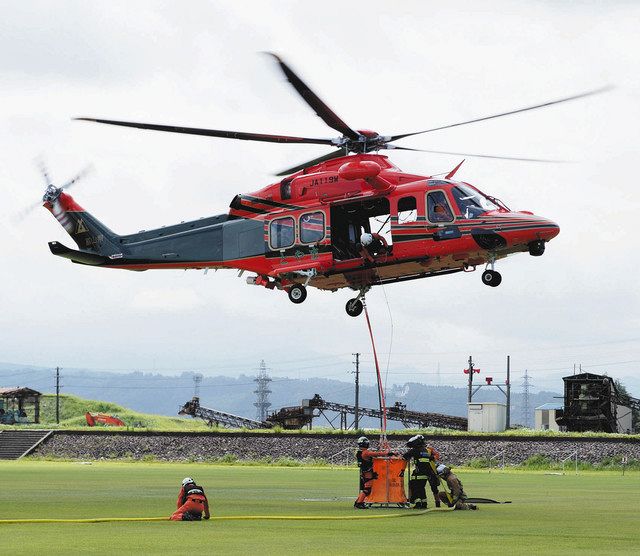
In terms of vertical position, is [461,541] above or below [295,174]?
below

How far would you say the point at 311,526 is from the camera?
22.6m

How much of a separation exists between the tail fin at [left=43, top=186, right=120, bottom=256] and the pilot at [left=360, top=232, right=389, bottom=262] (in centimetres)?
1105

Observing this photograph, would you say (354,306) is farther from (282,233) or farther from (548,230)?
(548,230)

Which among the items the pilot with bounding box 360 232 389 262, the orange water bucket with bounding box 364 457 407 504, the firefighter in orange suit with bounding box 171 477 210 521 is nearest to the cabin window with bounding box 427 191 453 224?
the pilot with bounding box 360 232 389 262

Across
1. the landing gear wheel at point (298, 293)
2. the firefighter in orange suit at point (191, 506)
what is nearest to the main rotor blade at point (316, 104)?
the landing gear wheel at point (298, 293)

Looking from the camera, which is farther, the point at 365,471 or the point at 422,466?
the point at 365,471

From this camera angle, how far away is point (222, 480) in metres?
47.2

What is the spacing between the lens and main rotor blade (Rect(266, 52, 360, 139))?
31797mm

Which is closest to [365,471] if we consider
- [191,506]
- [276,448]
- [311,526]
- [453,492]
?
[453,492]

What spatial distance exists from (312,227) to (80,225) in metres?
11.5

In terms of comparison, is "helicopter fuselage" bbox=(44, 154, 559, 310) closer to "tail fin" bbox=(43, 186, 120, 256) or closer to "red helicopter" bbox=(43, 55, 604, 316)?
"red helicopter" bbox=(43, 55, 604, 316)

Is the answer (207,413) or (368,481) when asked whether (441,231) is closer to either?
(368,481)

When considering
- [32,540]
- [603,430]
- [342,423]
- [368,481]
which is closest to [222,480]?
[368,481]

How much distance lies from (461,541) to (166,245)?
2443cm
